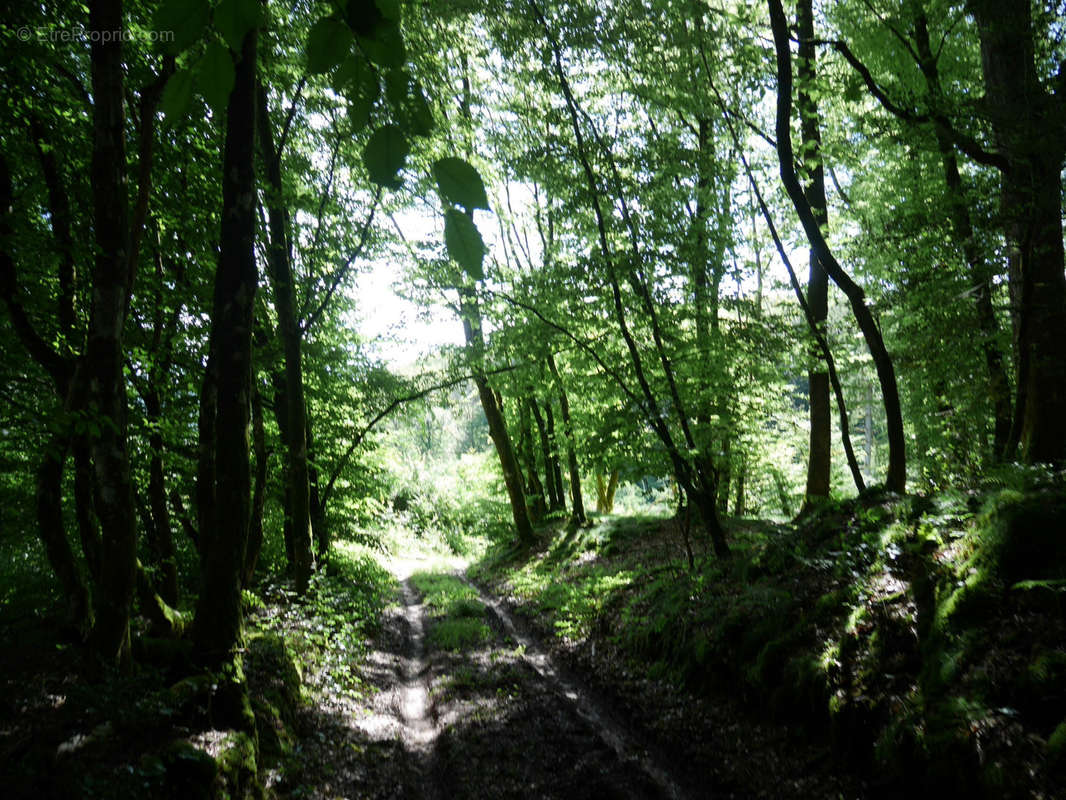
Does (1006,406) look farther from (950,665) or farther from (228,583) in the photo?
(228,583)

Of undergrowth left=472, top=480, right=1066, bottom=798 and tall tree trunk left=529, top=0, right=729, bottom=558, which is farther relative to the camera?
tall tree trunk left=529, top=0, right=729, bottom=558

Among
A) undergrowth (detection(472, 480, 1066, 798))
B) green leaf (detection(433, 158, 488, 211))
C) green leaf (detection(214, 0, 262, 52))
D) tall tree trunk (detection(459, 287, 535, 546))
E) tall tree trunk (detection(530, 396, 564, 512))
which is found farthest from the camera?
tall tree trunk (detection(530, 396, 564, 512))

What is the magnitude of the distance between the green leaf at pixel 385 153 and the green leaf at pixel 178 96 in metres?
0.35

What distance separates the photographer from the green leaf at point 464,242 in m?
0.78

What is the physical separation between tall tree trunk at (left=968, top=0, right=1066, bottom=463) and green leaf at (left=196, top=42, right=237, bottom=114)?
6.54 m

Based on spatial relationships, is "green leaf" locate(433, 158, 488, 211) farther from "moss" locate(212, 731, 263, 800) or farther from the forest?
"moss" locate(212, 731, 263, 800)

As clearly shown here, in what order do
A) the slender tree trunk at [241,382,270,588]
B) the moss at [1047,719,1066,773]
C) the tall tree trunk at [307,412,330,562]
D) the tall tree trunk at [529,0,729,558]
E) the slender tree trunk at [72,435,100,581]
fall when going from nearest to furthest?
the moss at [1047,719,1066,773], the slender tree trunk at [72,435,100,581], the tall tree trunk at [529,0,729,558], the slender tree trunk at [241,382,270,588], the tall tree trunk at [307,412,330,562]

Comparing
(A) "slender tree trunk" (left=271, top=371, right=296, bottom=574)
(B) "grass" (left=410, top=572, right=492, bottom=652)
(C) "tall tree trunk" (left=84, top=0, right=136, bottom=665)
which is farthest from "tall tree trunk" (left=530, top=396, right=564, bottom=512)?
(C) "tall tree trunk" (left=84, top=0, right=136, bottom=665)

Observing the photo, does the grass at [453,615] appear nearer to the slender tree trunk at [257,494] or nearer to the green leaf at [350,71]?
the slender tree trunk at [257,494]

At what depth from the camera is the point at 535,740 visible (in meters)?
5.29

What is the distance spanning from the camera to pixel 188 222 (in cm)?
667

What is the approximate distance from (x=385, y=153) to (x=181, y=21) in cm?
32

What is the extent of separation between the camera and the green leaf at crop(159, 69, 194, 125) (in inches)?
37.1

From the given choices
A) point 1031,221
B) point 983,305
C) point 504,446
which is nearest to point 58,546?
point 1031,221
